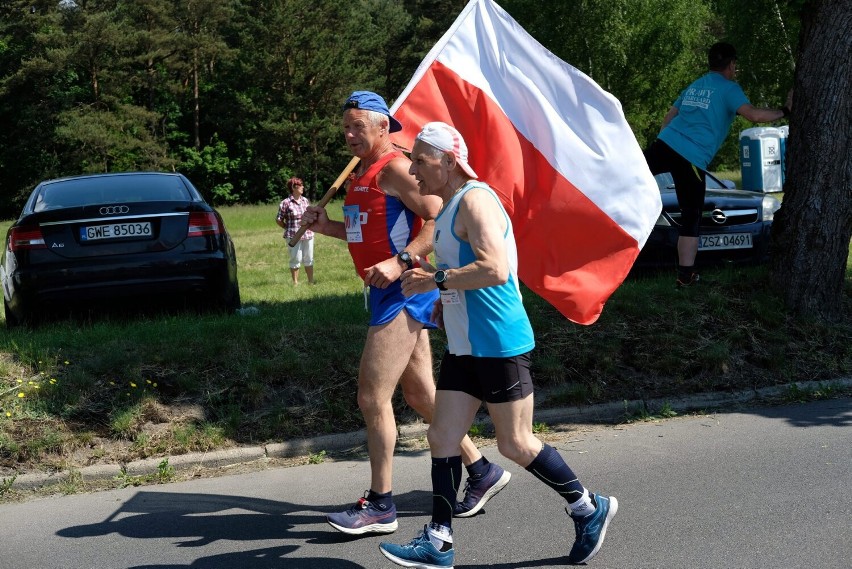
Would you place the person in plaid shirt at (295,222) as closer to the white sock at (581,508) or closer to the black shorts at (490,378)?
the black shorts at (490,378)

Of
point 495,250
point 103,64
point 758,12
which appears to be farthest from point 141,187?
point 103,64

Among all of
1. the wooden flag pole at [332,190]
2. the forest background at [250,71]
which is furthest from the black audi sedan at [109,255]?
the forest background at [250,71]

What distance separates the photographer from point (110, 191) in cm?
979

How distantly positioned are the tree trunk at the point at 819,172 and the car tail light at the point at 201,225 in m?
5.06

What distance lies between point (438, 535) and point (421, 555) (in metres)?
0.12

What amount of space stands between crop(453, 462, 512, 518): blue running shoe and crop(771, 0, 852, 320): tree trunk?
4547 mm

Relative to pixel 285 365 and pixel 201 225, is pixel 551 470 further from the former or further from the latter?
pixel 201 225

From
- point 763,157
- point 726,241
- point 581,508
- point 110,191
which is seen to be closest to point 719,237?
point 726,241

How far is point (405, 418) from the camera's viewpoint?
25.2ft

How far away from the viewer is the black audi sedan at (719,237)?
11477 millimetres

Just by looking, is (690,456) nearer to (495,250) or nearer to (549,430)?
(549,430)

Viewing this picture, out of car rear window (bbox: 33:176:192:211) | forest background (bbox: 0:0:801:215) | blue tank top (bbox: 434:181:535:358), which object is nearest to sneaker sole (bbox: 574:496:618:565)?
blue tank top (bbox: 434:181:535:358)

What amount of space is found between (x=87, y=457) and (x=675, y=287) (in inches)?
215

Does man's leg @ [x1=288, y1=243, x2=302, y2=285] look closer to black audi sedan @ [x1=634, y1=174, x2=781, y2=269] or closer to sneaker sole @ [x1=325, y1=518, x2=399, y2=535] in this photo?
black audi sedan @ [x1=634, y1=174, x2=781, y2=269]
